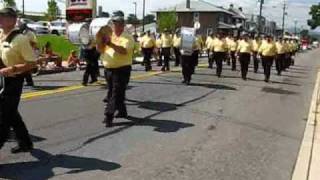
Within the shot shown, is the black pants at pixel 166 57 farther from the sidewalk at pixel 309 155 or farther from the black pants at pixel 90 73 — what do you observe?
the sidewalk at pixel 309 155

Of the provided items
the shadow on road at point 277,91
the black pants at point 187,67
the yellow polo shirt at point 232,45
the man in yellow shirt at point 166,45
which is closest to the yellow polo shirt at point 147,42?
the man in yellow shirt at point 166,45

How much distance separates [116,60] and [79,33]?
5.70 meters

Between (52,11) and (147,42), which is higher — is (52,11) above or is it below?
above

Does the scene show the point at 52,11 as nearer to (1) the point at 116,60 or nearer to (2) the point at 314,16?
(2) the point at 314,16

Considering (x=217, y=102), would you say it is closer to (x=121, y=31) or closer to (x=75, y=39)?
(x=75, y=39)

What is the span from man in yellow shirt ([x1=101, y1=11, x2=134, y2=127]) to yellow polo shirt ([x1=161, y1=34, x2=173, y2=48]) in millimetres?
16399

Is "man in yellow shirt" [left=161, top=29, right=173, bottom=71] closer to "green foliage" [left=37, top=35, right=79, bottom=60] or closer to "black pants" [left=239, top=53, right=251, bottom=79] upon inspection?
"black pants" [left=239, top=53, right=251, bottom=79]

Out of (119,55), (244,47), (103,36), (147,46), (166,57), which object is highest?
(103,36)

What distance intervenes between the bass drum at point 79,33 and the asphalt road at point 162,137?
127cm

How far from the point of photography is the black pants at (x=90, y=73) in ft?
57.1

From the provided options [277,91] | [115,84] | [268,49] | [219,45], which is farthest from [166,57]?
[115,84]

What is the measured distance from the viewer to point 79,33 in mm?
16203

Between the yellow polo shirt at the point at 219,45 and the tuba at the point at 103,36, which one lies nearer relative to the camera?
the tuba at the point at 103,36

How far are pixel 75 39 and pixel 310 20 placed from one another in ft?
426
